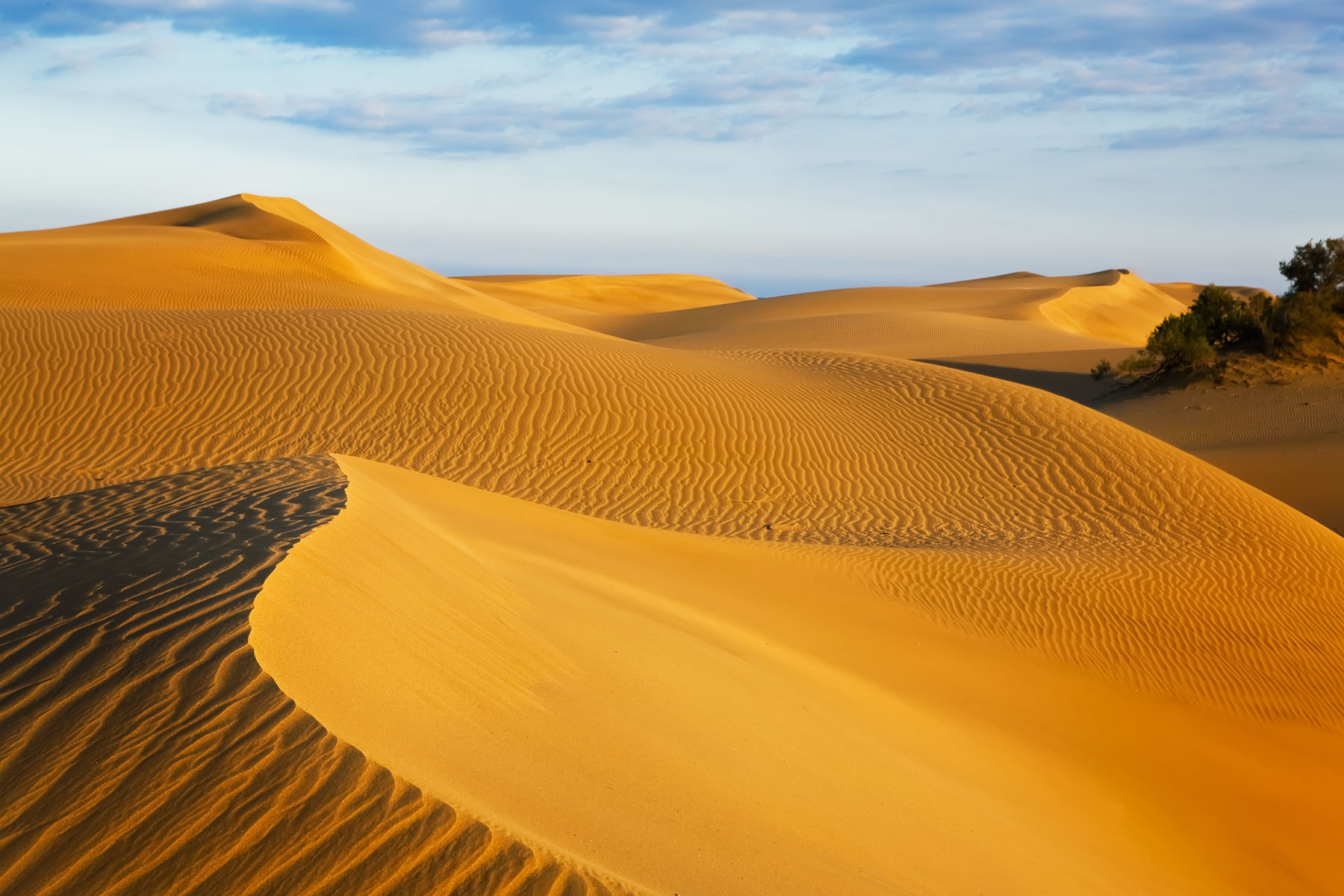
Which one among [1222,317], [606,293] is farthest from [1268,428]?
[606,293]

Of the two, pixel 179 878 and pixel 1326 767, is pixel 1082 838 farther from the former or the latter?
pixel 179 878

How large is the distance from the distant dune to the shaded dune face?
14mm

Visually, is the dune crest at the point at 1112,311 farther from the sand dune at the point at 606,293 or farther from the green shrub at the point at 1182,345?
the green shrub at the point at 1182,345

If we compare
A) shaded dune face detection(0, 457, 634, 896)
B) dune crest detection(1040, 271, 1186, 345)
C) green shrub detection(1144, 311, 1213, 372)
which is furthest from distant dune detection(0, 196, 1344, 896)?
dune crest detection(1040, 271, 1186, 345)

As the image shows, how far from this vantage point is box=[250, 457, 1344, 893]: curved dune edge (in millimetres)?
3904

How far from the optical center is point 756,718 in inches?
224

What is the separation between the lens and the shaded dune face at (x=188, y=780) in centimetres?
299

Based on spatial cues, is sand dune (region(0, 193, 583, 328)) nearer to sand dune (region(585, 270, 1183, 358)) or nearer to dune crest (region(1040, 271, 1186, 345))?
sand dune (region(585, 270, 1183, 358))

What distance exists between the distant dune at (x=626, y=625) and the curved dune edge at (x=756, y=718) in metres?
0.03

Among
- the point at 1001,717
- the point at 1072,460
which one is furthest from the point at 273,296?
the point at 1001,717

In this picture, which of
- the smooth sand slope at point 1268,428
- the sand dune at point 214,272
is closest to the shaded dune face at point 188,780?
the smooth sand slope at point 1268,428

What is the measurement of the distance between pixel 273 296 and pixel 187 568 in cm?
2492

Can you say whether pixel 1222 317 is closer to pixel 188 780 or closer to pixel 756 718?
pixel 756 718

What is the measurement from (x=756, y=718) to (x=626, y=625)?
50.0 inches
